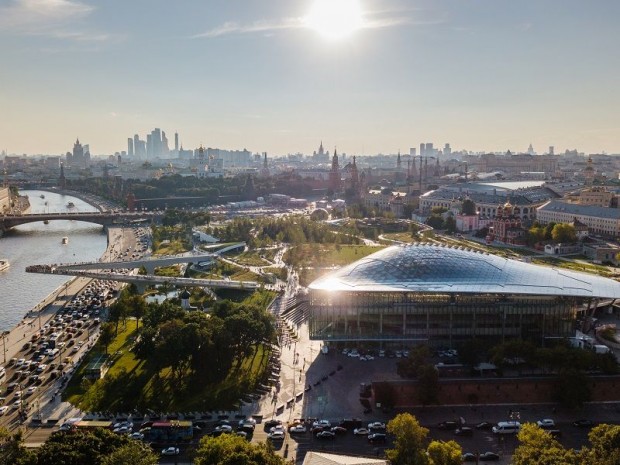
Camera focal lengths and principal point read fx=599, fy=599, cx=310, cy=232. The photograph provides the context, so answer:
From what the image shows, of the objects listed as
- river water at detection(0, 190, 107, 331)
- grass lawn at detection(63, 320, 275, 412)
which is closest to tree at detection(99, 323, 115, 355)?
grass lawn at detection(63, 320, 275, 412)

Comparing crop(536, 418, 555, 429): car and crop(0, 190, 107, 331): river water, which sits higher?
crop(536, 418, 555, 429): car

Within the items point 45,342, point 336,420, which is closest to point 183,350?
point 336,420

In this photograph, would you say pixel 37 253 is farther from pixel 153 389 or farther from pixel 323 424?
pixel 323 424

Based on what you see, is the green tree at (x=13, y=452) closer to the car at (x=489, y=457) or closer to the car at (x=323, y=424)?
the car at (x=323, y=424)

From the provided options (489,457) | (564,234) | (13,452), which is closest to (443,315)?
(489,457)

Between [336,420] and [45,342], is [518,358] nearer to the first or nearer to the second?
[336,420]

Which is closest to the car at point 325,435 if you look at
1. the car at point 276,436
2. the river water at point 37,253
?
the car at point 276,436

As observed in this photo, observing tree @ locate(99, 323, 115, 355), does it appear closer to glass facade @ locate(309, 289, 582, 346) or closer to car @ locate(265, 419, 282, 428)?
glass facade @ locate(309, 289, 582, 346)
